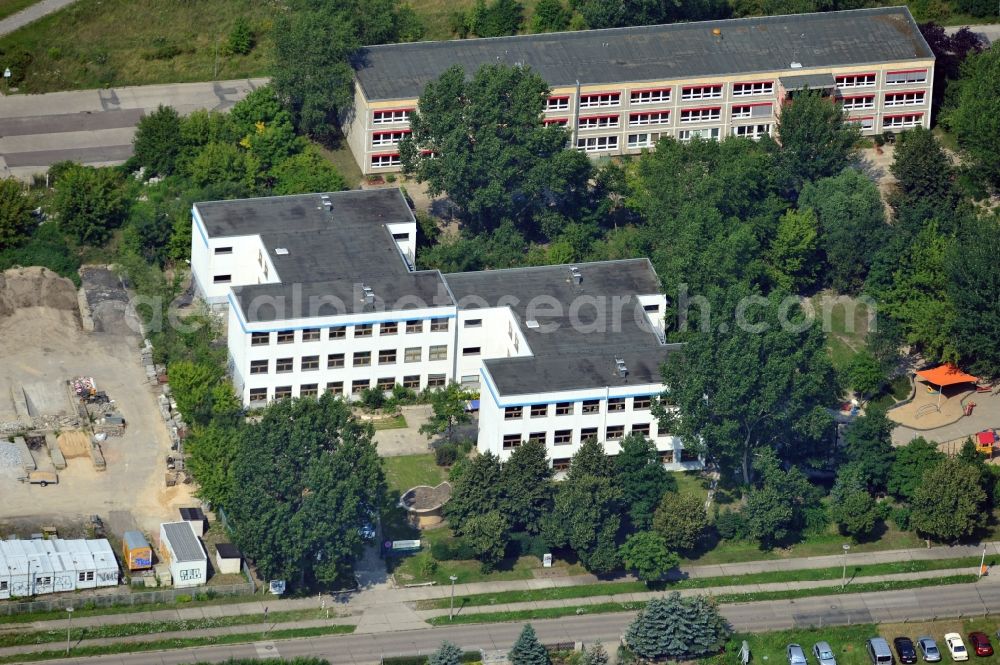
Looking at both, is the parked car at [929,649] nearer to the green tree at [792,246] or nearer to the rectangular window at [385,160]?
the green tree at [792,246]

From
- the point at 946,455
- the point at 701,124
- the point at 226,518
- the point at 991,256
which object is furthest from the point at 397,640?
the point at 701,124

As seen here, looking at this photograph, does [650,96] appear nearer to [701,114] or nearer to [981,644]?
[701,114]

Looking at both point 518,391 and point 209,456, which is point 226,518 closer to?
point 209,456

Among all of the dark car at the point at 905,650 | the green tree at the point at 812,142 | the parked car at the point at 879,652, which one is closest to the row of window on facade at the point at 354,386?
the green tree at the point at 812,142

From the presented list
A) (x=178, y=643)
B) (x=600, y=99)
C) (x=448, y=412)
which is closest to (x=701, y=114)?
(x=600, y=99)

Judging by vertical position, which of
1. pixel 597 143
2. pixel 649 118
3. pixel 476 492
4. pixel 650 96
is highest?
pixel 650 96

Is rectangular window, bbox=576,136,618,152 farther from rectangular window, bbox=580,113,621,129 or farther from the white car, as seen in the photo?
the white car

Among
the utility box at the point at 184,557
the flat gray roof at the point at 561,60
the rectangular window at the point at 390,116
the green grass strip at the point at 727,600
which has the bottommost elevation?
the green grass strip at the point at 727,600

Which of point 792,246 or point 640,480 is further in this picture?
point 792,246

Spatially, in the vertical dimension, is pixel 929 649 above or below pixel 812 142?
below
